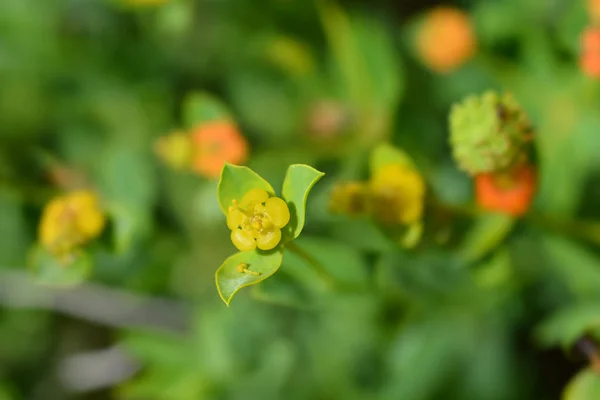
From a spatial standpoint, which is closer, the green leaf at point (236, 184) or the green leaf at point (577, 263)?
the green leaf at point (236, 184)

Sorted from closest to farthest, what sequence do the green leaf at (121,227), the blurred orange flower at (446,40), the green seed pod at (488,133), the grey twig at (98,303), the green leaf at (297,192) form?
1. the green leaf at (297,192)
2. the green seed pod at (488,133)
3. the green leaf at (121,227)
4. the blurred orange flower at (446,40)
5. the grey twig at (98,303)

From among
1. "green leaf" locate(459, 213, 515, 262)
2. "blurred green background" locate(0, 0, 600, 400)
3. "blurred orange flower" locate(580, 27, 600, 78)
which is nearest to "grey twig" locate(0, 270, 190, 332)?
"blurred green background" locate(0, 0, 600, 400)

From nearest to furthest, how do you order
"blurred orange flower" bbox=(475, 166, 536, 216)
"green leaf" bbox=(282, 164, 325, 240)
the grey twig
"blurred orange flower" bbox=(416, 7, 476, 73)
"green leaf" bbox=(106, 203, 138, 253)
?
1. "green leaf" bbox=(282, 164, 325, 240)
2. "blurred orange flower" bbox=(475, 166, 536, 216)
3. "green leaf" bbox=(106, 203, 138, 253)
4. "blurred orange flower" bbox=(416, 7, 476, 73)
5. the grey twig

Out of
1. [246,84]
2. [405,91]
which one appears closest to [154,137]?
[246,84]

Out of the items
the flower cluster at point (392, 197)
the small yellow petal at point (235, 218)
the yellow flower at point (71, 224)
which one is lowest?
the small yellow petal at point (235, 218)

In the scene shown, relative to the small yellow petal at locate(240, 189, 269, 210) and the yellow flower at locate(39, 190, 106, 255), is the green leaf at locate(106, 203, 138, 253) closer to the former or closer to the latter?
the yellow flower at locate(39, 190, 106, 255)

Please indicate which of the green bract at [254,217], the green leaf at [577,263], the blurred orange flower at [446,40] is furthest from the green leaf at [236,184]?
the blurred orange flower at [446,40]

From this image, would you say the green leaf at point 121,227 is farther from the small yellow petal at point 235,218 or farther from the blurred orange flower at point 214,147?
the small yellow petal at point 235,218
